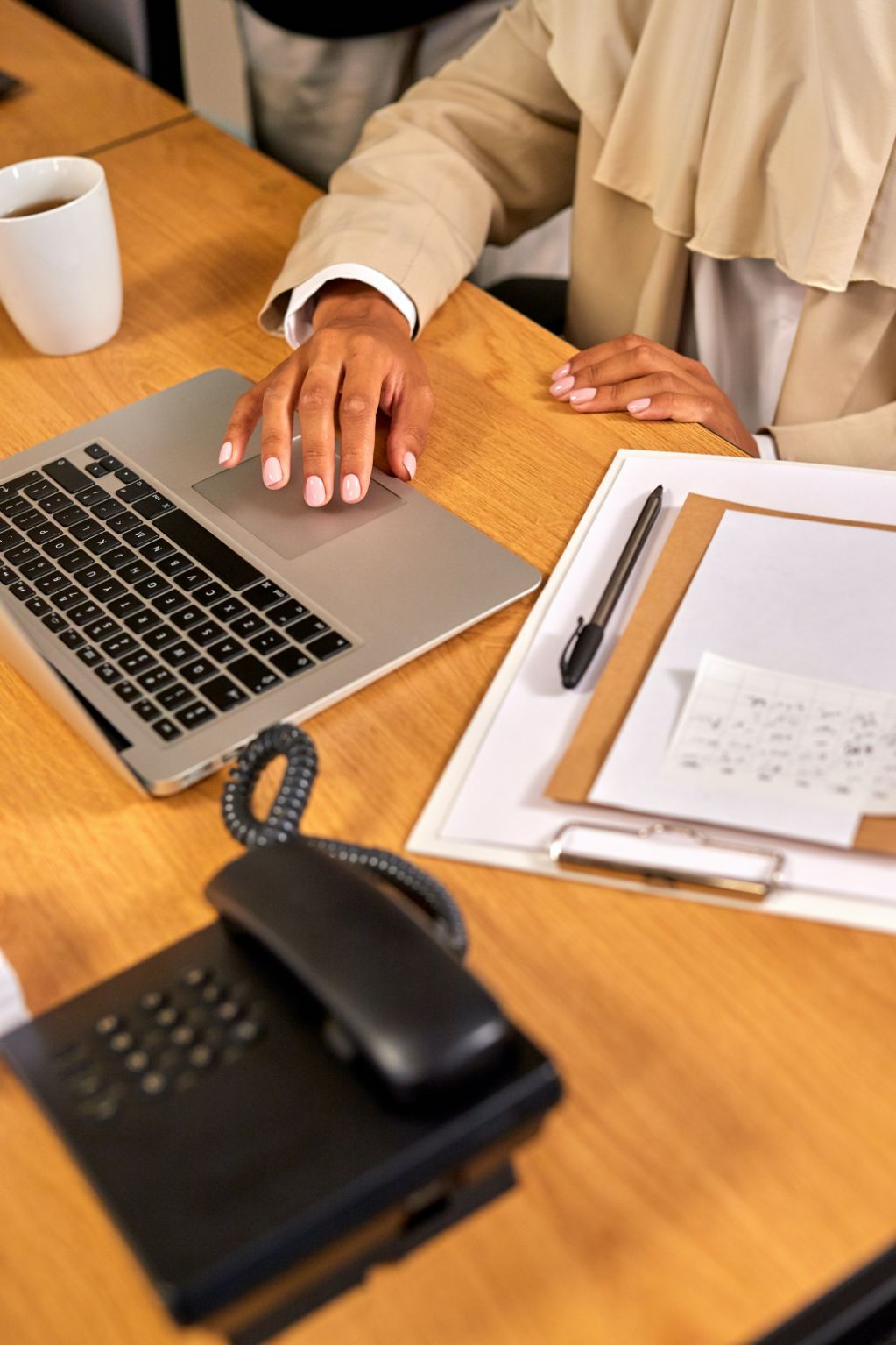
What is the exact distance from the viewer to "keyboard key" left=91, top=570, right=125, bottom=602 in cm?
70

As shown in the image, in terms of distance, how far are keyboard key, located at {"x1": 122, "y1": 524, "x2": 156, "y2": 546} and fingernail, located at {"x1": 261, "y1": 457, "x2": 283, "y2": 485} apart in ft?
0.25

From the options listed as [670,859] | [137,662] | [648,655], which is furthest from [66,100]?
[670,859]

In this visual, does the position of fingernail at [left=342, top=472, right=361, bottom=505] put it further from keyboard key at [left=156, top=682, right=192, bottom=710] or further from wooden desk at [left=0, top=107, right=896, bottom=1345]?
keyboard key at [left=156, top=682, right=192, bottom=710]

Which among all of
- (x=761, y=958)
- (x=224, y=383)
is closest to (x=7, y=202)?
(x=224, y=383)

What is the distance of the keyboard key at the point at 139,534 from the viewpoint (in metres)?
0.74

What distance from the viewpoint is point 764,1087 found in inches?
19.0

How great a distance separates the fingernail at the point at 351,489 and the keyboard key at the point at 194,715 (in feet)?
0.62

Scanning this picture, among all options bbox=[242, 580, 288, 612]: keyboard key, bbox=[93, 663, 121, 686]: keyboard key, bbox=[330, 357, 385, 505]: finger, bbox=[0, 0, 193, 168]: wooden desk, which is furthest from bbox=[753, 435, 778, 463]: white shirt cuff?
bbox=[0, 0, 193, 168]: wooden desk

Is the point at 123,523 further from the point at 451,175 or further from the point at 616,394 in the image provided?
the point at 451,175

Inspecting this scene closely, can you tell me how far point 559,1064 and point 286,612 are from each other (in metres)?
0.30

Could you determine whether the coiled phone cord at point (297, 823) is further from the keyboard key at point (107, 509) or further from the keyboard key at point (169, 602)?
the keyboard key at point (107, 509)

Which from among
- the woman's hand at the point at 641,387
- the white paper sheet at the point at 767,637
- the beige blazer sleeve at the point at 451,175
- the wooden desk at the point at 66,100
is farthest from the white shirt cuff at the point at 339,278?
the wooden desk at the point at 66,100

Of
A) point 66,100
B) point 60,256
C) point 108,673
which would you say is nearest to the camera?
point 108,673

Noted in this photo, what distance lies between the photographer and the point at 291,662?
65 centimetres
